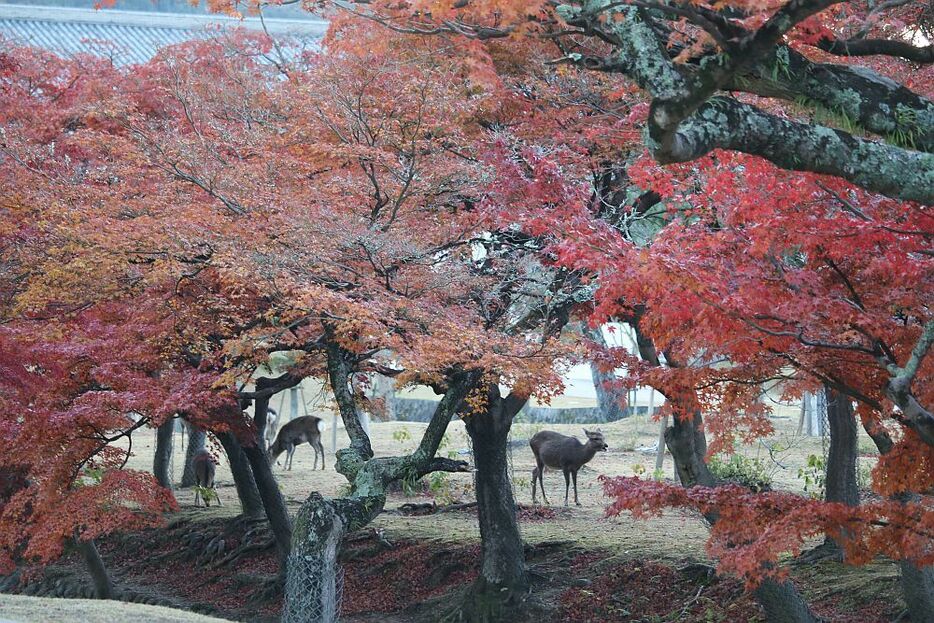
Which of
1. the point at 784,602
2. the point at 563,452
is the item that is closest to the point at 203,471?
the point at 563,452

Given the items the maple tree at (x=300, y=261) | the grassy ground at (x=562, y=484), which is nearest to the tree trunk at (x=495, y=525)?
the maple tree at (x=300, y=261)

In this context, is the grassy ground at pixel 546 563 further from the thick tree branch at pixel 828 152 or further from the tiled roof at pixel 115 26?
the tiled roof at pixel 115 26

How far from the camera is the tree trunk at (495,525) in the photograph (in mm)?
12594

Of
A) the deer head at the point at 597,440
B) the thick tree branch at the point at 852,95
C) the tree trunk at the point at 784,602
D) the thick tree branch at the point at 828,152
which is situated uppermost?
the thick tree branch at the point at 852,95

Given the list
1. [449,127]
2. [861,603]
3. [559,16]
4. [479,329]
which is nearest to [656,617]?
[861,603]

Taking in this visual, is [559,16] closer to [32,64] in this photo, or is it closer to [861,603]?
[861,603]

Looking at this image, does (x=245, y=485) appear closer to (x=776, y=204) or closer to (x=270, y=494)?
(x=270, y=494)

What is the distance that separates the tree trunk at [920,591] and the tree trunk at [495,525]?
4.79 meters

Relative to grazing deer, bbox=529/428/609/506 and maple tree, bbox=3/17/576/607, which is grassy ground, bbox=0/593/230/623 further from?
grazing deer, bbox=529/428/609/506

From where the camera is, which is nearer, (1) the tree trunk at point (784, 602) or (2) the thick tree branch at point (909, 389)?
(2) the thick tree branch at point (909, 389)

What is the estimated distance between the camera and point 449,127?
10.8 metres

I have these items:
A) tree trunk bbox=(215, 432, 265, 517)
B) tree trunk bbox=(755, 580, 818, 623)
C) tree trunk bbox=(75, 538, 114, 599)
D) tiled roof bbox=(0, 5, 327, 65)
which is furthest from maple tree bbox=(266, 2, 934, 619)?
tiled roof bbox=(0, 5, 327, 65)

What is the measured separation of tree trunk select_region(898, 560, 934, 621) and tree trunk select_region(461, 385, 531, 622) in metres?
4.79

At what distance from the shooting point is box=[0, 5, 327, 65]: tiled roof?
28.8 m
